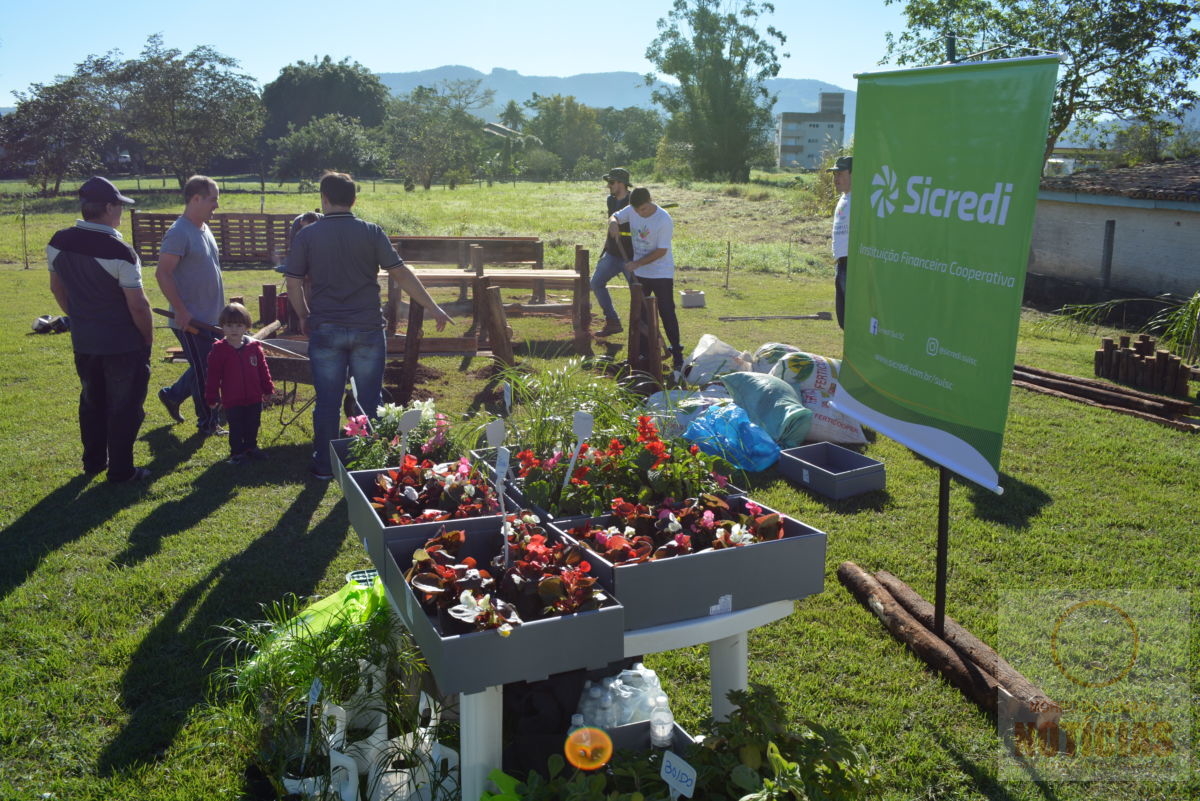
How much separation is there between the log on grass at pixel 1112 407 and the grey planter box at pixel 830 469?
347 cm

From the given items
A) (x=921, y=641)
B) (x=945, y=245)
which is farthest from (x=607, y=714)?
(x=945, y=245)

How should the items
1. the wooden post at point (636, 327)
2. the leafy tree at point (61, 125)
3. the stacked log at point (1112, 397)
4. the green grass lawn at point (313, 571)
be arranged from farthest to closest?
the leafy tree at point (61, 125) → the wooden post at point (636, 327) → the stacked log at point (1112, 397) → the green grass lawn at point (313, 571)

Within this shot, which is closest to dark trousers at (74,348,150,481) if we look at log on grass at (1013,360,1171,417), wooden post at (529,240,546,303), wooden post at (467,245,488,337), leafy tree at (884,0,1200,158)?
wooden post at (467,245,488,337)

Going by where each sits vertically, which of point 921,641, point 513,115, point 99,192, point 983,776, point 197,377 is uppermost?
point 513,115

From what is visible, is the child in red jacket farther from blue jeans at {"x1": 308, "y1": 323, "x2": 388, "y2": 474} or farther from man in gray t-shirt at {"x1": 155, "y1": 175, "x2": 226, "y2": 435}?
blue jeans at {"x1": 308, "y1": 323, "x2": 388, "y2": 474}

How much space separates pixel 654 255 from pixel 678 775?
7554 millimetres

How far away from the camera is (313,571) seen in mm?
5051

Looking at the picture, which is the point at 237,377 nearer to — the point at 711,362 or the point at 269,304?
the point at 711,362

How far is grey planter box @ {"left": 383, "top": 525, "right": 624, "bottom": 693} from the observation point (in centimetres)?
243

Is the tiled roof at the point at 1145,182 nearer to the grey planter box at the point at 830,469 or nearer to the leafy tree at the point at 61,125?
the grey planter box at the point at 830,469

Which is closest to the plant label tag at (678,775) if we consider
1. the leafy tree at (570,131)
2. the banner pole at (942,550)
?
the banner pole at (942,550)

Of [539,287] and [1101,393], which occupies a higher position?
[539,287]

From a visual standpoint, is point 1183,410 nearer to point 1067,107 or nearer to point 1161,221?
point 1161,221

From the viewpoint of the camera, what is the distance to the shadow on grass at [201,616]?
3582 mm
